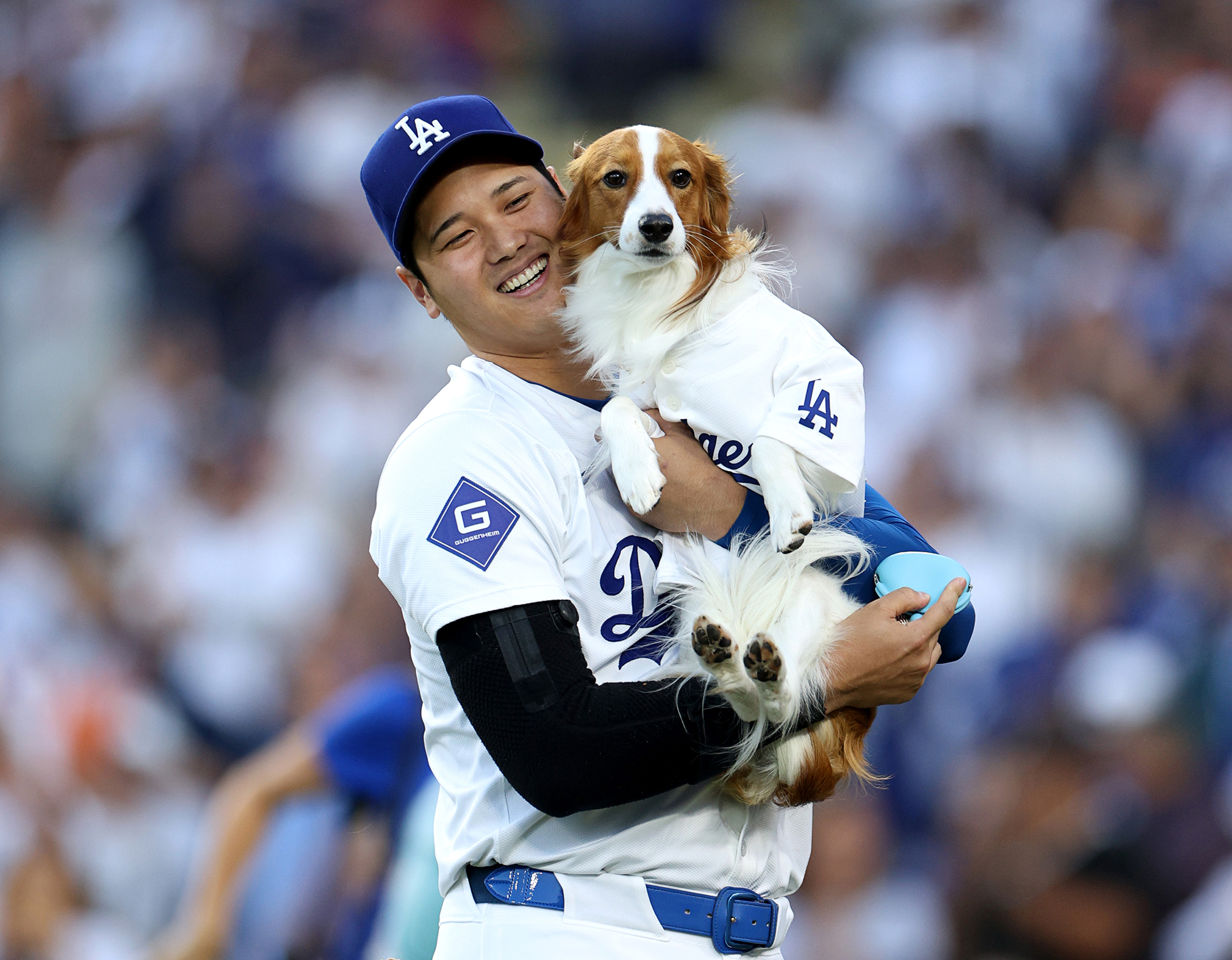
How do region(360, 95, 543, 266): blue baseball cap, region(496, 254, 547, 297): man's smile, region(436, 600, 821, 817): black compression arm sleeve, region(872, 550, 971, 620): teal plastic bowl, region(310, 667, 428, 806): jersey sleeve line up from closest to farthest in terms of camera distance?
region(436, 600, 821, 817): black compression arm sleeve
region(872, 550, 971, 620): teal plastic bowl
region(360, 95, 543, 266): blue baseball cap
region(496, 254, 547, 297): man's smile
region(310, 667, 428, 806): jersey sleeve

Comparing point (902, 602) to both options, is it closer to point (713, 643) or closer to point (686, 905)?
point (713, 643)

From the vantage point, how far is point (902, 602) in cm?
202

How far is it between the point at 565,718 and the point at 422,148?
104 centimetres

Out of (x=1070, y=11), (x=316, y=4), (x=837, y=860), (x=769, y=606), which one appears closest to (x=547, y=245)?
(x=769, y=606)

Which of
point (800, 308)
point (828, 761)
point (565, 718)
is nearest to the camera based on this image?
point (565, 718)

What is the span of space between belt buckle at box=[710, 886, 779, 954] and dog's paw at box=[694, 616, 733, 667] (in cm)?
35

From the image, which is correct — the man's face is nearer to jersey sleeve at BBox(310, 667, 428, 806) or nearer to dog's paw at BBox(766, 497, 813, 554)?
dog's paw at BBox(766, 497, 813, 554)

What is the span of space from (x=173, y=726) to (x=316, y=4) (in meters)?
4.35

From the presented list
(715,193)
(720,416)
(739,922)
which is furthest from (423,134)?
(739,922)

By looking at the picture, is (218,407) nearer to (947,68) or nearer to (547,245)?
(947,68)

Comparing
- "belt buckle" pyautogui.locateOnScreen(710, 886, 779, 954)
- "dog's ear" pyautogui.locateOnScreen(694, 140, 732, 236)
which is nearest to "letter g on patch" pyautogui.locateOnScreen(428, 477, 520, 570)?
"belt buckle" pyautogui.locateOnScreen(710, 886, 779, 954)

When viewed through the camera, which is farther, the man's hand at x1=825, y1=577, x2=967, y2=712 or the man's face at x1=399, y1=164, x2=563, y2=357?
the man's face at x1=399, y1=164, x2=563, y2=357

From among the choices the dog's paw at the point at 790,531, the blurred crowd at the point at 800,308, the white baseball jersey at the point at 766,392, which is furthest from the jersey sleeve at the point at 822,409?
the blurred crowd at the point at 800,308

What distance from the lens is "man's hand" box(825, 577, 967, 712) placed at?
1954mm
